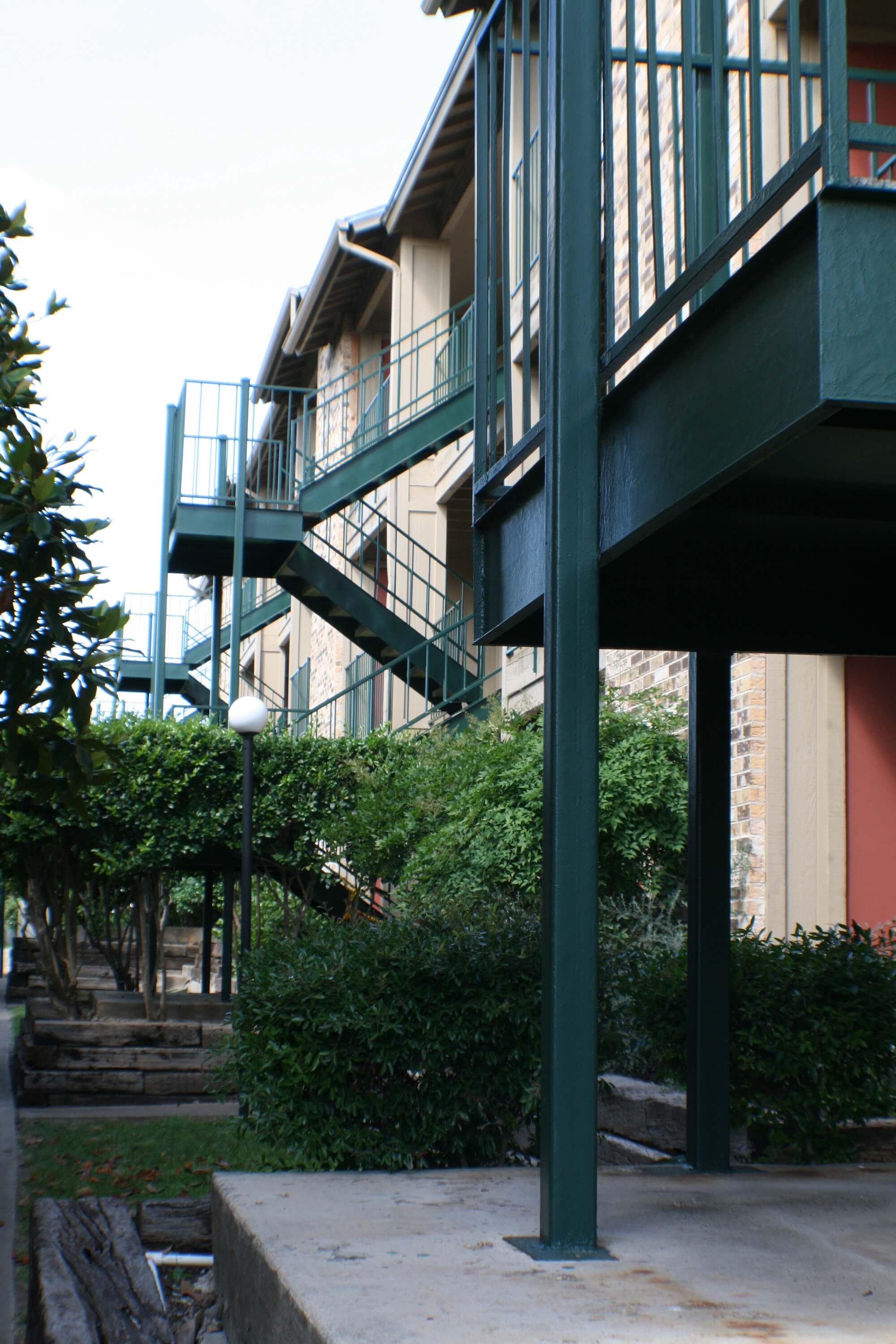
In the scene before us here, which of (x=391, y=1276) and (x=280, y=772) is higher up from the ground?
(x=280, y=772)

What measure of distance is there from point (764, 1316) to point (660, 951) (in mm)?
3520

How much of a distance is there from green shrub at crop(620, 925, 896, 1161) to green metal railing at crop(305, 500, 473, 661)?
32.9 ft

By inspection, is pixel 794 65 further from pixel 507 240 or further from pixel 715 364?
pixel 507 240

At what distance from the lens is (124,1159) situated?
26.0 feet

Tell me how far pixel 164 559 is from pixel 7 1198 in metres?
8.99

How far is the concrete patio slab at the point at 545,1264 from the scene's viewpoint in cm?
286

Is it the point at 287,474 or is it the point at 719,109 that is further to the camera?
the point at 287,474

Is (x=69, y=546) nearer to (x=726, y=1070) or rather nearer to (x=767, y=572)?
(x=767, y=572)

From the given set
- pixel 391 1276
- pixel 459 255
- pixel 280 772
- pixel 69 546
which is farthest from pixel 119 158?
pixel 391 1276

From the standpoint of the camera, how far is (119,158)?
47.7 ft

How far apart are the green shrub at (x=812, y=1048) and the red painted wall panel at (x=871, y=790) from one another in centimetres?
206

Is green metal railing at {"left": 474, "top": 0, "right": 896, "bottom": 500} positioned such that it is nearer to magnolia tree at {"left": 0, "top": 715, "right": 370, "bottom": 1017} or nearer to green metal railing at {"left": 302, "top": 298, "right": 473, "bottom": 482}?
green metal railing at {"left": 302, "top": 298, "right": 473, "bottom": 482}

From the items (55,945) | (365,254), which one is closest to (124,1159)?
(55,945)

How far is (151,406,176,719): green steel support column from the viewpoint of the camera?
14211mm
